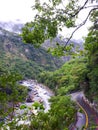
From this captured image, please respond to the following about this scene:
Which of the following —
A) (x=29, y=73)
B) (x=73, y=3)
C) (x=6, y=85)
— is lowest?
(x=6, y=85)

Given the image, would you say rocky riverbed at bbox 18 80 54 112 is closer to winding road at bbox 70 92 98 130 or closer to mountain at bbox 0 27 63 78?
winding road at bbox 70 92 98 130

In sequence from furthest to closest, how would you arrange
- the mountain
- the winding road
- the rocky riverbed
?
1. the mountain
2. the rocky riverbed
3. the winding road

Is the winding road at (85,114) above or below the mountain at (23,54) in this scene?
below

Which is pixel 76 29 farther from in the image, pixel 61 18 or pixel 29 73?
pixel 29 73

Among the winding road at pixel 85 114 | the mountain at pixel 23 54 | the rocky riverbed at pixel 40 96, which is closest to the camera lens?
the winding road at pixel 85 114

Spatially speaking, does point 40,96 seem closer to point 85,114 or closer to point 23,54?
point 85,114

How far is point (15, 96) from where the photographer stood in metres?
4.26

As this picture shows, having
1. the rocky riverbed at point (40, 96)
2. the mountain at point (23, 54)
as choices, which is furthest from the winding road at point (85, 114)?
the mountain at point (23, 54)

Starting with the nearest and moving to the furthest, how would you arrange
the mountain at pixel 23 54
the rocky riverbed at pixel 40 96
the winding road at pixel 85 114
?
the winding road at pixel 85 114 → the rocky riverbed at pixel 40 96 → the mountain at pixel 23 54

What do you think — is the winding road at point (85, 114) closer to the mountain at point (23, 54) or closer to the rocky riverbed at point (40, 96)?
the rocky riverbed at point (40, 96)

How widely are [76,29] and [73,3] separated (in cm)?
56

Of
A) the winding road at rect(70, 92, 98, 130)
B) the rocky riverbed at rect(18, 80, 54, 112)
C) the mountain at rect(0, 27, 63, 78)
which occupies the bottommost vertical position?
the winding road at rect(70, 92, 98, 130)

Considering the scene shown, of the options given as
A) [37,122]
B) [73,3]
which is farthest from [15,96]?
[73,3]

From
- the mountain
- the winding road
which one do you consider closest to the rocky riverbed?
the winding road
